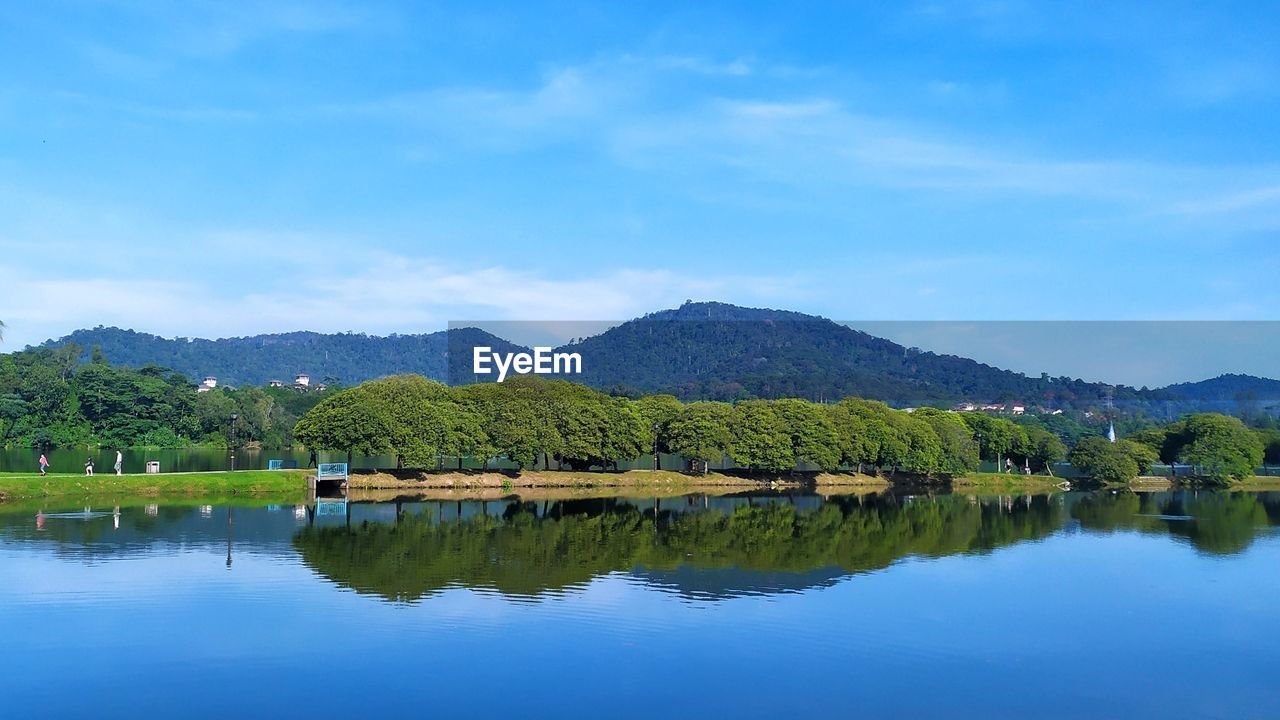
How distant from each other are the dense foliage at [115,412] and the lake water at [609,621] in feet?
274

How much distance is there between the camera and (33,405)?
128 m

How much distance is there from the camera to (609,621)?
2930 centimetres

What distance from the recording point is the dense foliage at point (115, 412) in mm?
125750

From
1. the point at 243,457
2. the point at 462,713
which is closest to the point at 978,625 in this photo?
the point at 462,713

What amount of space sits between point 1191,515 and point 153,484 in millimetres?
68203

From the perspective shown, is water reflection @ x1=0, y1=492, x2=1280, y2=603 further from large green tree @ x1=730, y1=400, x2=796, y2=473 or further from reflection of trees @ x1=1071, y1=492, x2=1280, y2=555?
large green tree @ x1=730, y1=400, x2=796, y2=473

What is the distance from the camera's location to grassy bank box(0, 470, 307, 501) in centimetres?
5916

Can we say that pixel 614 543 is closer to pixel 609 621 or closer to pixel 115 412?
pixel 609 621

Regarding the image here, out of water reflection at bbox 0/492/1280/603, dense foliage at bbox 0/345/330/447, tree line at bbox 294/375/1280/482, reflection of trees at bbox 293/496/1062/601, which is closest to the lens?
reflection of trees at bbox 293/496/1062/601

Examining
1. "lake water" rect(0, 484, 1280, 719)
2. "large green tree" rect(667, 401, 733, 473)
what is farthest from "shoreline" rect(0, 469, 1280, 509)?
"lake water" rect(0, 484, 1280, 719)

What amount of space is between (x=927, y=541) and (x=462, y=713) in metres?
35.7

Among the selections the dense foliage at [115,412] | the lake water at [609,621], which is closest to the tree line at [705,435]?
the lake water at [609,621]

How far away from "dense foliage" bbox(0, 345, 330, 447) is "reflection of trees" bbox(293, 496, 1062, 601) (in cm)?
7806

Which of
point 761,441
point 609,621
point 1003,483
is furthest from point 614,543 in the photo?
point 1003,483
